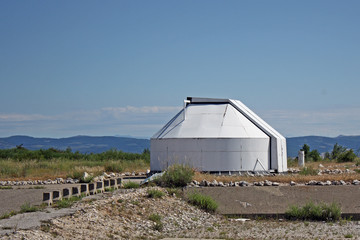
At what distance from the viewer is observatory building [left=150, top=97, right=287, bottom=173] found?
2756 cm

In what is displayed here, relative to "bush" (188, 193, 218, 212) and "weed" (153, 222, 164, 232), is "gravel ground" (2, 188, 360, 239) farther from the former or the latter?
"bush" (188, 193, 218, 212)

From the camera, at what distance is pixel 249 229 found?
49.1 ft

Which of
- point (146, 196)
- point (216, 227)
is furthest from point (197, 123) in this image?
point (216, 227)

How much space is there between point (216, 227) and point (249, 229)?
0.96 metres

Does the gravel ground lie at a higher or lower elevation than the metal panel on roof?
lower

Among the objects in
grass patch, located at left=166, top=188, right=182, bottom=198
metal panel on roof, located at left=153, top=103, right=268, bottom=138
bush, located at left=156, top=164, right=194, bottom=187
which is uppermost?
metal panel on roof, located at left=153, top=103, right=268, bottom=138

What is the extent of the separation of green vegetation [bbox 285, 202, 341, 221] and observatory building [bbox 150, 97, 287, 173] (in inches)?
417

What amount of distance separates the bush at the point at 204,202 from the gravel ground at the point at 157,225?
0.37m

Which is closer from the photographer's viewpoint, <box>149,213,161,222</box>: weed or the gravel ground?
the gravel ground

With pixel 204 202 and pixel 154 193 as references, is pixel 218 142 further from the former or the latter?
pixel 154 193

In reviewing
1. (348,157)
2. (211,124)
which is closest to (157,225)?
(211,124)

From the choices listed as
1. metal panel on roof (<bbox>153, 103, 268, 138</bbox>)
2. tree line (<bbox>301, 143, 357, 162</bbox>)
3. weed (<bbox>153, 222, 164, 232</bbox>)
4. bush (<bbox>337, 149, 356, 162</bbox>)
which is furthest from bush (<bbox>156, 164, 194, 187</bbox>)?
tree line (<bbox>301, 143, 357, 162</bbox>)

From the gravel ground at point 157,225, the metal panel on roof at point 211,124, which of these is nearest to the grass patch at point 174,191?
the gravel ground at point 157,225

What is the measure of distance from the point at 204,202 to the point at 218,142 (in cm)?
1003
